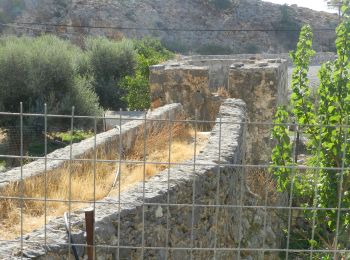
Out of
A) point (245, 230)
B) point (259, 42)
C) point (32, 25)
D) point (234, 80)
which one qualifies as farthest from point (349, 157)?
point (259, 42)

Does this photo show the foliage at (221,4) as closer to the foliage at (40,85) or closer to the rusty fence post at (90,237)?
the foliage at (40,85)

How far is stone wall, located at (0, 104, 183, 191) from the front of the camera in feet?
19.0

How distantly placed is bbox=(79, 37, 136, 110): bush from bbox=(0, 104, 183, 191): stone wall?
1158 centimetres

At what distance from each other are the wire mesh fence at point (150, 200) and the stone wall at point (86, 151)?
2cm

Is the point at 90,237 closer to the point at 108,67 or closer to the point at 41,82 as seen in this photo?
the point at 41,82

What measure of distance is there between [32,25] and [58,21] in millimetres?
2074

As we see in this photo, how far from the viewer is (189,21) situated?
149 feet

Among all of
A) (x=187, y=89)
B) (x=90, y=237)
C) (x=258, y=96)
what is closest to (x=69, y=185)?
(x=90, y=237)

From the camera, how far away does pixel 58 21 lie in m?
39.0

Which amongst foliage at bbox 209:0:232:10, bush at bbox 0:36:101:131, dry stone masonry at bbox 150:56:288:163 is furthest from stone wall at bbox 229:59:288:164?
foliage at bbox 209:0:232:10

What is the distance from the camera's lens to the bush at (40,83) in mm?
16688

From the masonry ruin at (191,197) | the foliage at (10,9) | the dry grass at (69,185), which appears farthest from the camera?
the foliage at (10,9)

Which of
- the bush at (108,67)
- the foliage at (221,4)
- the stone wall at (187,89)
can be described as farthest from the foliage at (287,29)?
the stone wall at (187,89)

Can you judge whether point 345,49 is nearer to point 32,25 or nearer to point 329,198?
point 329,198
